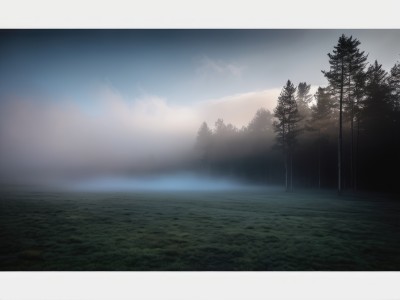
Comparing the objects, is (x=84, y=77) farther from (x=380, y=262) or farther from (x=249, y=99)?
(x=380, y=262)

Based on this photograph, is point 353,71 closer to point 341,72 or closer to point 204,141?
point 341,72

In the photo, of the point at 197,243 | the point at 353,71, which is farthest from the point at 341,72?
the point at 197,243

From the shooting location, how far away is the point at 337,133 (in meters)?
40.3

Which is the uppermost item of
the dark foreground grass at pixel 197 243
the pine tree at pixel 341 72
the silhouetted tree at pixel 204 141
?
the pine tree at pixel 341 72

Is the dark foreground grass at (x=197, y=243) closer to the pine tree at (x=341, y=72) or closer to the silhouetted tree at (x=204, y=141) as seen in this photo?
the pine tree at (x=341, y=72)

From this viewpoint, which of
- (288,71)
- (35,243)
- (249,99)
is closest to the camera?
(35,243)

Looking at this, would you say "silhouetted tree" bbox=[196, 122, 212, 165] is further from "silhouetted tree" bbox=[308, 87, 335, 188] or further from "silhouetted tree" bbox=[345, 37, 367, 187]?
"silhouetted tree" bbox=[345, 37, 367, 187]

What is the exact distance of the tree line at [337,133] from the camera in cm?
2414

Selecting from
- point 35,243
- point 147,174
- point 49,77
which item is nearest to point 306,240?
point 35,243

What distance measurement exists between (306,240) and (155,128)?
690 inches

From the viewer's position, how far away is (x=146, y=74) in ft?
53.2

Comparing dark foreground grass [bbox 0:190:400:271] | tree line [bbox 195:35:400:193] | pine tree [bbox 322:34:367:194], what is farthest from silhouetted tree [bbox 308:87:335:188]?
dark foreground grass [bbox 0:190:400:271]

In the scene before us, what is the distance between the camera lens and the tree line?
79.2 ft

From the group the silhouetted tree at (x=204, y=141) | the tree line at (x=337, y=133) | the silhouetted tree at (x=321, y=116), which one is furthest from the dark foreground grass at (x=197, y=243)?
the silhouetted tree at (x=204, y=141)
